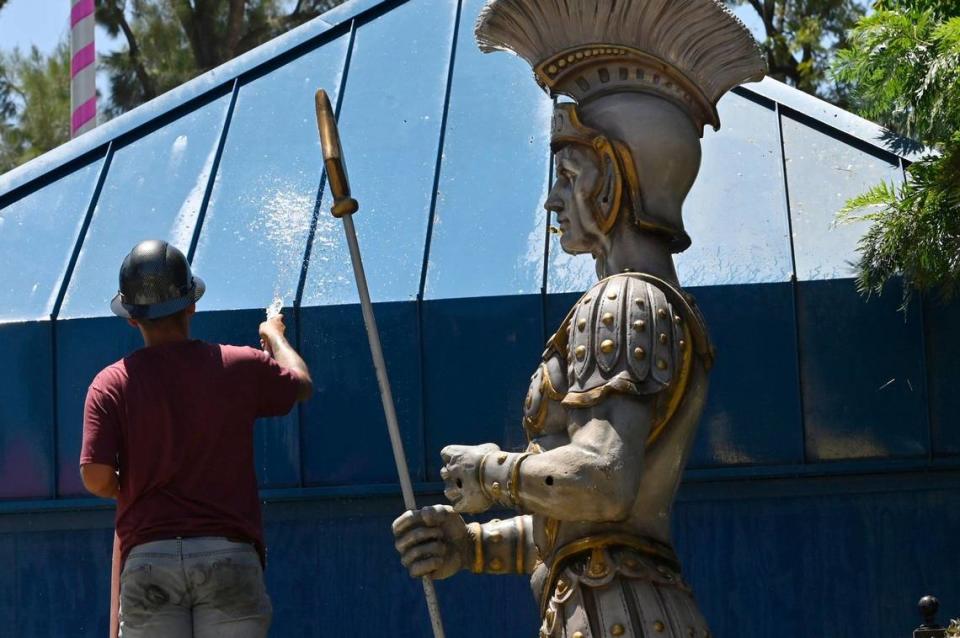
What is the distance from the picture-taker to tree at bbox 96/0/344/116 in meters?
20.6

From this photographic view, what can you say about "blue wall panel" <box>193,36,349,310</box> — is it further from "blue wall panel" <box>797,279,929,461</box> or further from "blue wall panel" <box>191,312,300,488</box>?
"blue wall panel" <box>797,279,929,461</box>

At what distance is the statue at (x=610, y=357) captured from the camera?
4.27m

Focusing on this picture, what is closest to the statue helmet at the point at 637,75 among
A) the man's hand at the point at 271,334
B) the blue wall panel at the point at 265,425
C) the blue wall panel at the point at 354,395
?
the man's hand at the point at 271,334

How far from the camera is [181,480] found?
17.2 ft

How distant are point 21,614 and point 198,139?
250 cm

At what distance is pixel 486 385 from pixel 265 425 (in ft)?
3.18

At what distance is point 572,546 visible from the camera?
4.37 metres

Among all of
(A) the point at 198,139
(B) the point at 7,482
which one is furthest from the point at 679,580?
(A) the point at 198,139

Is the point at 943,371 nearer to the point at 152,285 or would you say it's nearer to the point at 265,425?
the point at 265,425

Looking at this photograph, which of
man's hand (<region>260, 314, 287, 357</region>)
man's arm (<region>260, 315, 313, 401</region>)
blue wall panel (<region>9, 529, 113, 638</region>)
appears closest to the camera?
man's arm (<region>260, 315, 313, 401</region>)

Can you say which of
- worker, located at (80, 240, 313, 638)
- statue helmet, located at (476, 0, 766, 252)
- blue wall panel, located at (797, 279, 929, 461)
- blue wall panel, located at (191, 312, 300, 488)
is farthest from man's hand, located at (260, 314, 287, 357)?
blue wall panel, located at (797, 279, 929, 461)

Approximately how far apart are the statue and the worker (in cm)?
90

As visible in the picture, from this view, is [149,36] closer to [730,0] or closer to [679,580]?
[730,0]

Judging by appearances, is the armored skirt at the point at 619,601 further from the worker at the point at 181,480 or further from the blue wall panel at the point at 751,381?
the blue wall panel at the point at 751,381
